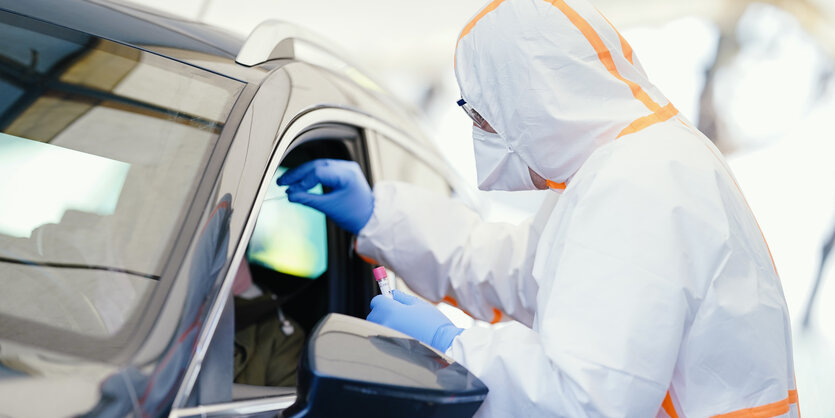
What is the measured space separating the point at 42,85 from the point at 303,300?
91cm

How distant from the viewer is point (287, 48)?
1.75m

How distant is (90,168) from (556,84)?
908mm

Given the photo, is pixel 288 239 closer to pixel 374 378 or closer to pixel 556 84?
pixel 556 84

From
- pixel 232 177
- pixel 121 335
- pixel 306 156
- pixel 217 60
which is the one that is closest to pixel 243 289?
pixel 306 156

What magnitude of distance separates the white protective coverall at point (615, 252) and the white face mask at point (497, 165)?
0.02 metres

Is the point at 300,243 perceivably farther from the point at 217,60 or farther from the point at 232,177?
the point at 232,177

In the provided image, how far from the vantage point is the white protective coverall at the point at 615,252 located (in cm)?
122

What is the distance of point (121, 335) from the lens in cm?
104

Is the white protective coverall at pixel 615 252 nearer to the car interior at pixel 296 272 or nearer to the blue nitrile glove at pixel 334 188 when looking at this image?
the blue nitrile glove at pixel 334 188

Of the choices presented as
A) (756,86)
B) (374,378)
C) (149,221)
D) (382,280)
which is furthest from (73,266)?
(756,86)

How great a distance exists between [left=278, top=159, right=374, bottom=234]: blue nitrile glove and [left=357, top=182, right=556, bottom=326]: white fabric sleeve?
58 millimetres

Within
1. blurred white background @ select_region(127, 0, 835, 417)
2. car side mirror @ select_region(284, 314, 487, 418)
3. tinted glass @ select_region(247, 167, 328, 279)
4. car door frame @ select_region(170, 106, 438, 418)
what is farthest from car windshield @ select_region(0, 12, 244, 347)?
blurred white background @ select_region(127, 0, 835, 417)

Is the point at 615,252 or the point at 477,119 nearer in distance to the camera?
the point at 615,252

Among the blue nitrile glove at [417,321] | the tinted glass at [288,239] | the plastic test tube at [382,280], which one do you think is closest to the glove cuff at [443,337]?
the blue nitrile glove at [417,321]
